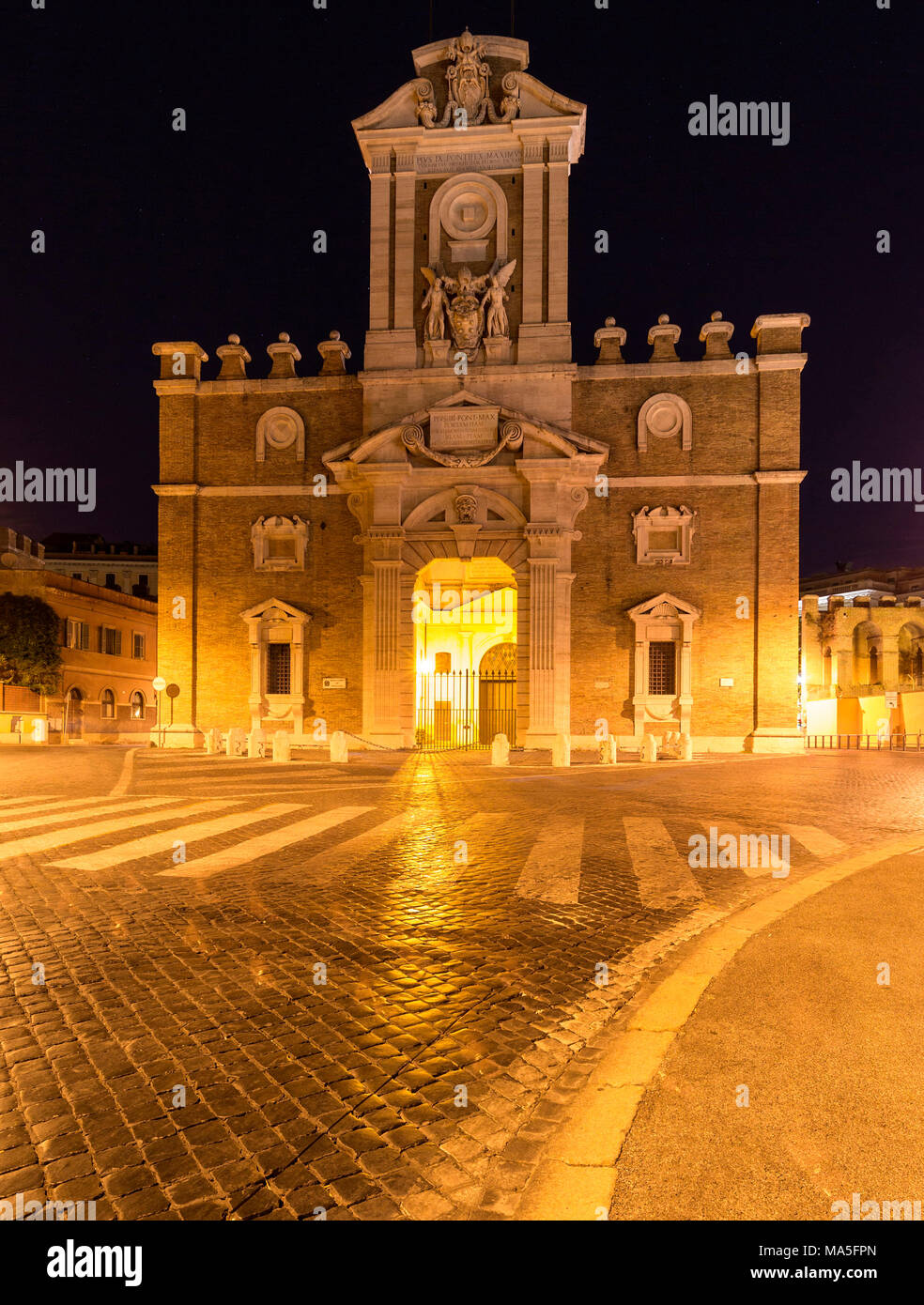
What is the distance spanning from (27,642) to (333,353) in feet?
70.6

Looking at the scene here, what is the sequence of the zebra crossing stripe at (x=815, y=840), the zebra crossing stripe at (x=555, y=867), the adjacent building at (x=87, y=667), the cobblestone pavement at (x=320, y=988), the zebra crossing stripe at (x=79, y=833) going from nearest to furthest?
the cobblestone pavement at (x=320, y=988), the zebra crossing stripe at (x=555, y=867), the zebra crossing stripe at (x=79, y=833), the zebra crossing stripe at (x=815, y=840), the adjacent building at (x=87, y=667)

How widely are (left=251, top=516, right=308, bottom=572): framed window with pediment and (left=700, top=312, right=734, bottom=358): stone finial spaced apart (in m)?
16.3

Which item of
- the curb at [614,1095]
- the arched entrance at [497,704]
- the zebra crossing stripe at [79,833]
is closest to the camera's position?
the curb at [614,1095]

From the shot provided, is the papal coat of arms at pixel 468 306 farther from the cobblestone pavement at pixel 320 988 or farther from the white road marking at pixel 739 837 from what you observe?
the white road marking at pixel 739 837

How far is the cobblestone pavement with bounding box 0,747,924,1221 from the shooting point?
2.76 m

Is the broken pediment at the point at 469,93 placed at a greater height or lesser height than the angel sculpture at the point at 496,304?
greater

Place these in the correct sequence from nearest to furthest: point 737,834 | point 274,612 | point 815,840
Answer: point 815,840, point 737,834, point 274,612

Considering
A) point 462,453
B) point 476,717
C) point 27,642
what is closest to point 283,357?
point 462,453

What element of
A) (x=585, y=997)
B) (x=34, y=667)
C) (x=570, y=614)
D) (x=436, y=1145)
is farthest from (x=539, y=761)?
(x=34, y=667)

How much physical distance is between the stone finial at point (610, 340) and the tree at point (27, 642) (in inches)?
1168

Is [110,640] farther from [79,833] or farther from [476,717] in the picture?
[79,833]

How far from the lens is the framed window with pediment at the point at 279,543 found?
27.7 m

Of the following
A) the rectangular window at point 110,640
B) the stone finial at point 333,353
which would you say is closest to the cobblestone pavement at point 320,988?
the stone finial at point 333,353

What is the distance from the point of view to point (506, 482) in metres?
25.8
